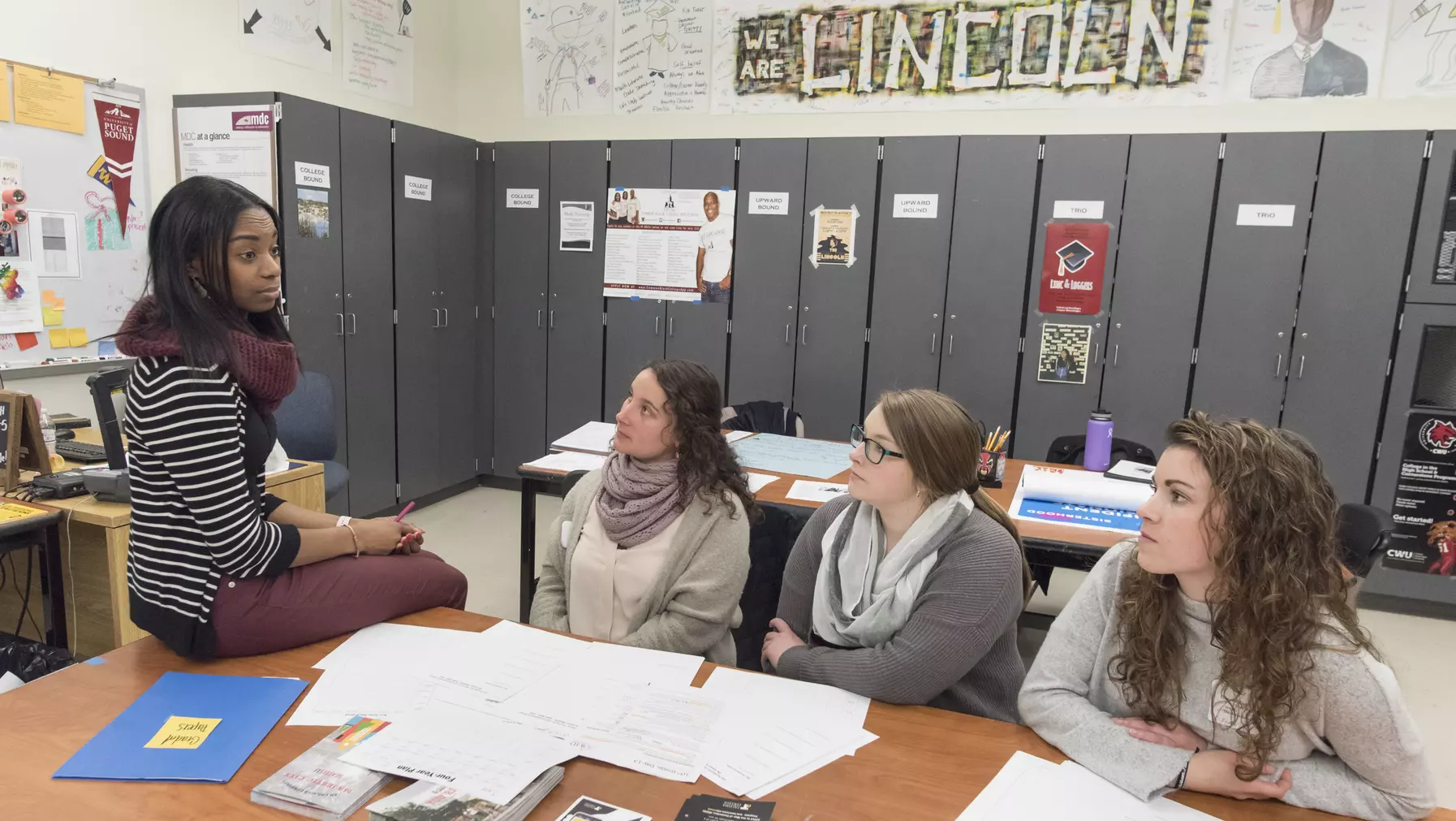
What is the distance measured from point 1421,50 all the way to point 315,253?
5.40 metres

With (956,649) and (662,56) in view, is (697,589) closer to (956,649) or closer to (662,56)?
(956,649)

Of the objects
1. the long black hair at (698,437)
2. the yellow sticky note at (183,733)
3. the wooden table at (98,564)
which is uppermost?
the long black hair at (698,437)

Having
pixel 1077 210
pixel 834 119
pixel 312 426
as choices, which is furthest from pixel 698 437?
pixel 834 119

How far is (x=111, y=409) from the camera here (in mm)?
2406

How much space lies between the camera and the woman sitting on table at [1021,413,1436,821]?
1.08m

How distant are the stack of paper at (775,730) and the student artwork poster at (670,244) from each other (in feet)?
11.8

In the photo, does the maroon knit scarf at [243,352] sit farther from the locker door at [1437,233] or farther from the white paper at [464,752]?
the locker door at [1437,233]

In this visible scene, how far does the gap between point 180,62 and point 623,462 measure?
343cm

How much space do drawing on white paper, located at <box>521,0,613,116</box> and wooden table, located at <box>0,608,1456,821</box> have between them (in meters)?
4.73

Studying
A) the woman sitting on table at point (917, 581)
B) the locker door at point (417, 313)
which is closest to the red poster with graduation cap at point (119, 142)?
the locker door at point (417, 313)

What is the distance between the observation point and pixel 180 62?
3777 mm

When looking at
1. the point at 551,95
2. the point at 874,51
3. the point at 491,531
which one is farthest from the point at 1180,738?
the point at 551,95

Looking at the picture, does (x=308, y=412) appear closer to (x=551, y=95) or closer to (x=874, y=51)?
(x=551, y=95)

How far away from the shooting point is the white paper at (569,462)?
274 centimetres
